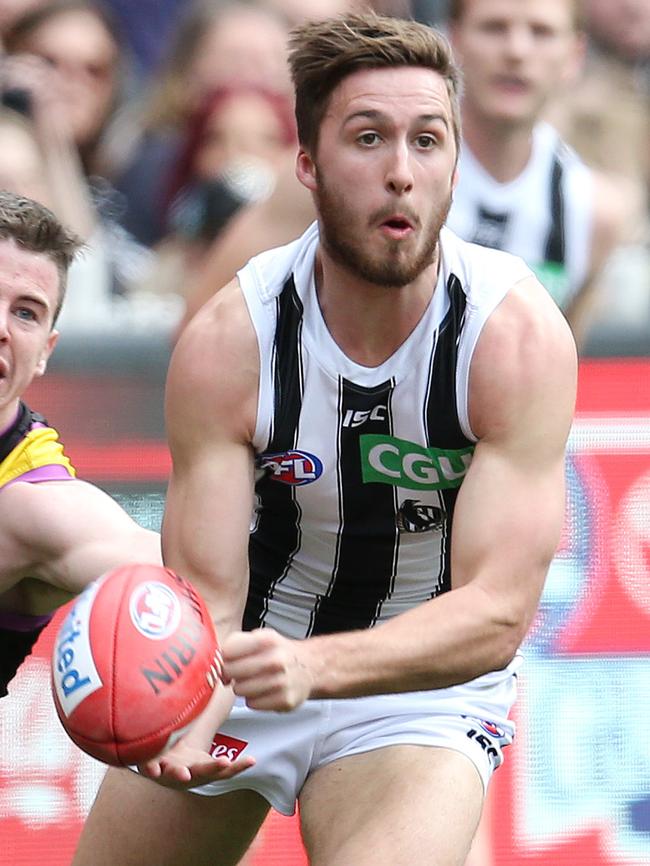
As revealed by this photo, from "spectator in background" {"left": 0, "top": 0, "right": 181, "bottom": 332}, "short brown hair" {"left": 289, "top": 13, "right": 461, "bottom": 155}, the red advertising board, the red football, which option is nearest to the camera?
the red football

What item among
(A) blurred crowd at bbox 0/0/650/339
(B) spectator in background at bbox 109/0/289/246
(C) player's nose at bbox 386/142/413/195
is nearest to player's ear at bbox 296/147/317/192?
(C) player's nose at bbox 386/142/413/195

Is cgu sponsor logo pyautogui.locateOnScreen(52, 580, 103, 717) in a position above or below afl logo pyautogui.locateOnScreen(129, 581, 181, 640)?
below

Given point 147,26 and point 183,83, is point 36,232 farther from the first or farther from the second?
point 147,26

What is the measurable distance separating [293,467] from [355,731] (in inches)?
22.7

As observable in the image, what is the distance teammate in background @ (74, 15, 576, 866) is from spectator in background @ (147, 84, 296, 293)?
283 cm

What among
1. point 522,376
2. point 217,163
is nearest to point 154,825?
point 522,376

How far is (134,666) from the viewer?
2920 millimetres

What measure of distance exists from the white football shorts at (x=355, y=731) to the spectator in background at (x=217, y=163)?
9.80 feet

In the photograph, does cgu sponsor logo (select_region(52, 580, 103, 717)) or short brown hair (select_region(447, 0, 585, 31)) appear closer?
cgu sponsor logo (select_region(52, 580, 103, 717))

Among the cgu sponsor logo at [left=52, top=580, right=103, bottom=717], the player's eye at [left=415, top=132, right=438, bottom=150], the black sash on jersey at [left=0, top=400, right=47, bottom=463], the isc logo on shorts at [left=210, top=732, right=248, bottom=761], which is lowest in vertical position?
the isc logo on shorts at [left=210, top=732, right=248, bottom=761]

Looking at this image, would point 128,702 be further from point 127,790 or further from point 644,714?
point 644,714

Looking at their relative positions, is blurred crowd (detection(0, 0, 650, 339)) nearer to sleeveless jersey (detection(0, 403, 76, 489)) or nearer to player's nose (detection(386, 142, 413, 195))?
sleeveless jersey (detection(0, 403, 76, 489))

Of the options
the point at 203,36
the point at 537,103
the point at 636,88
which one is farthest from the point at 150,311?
the point at 636,88

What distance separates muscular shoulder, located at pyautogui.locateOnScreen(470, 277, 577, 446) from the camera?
128 inches
